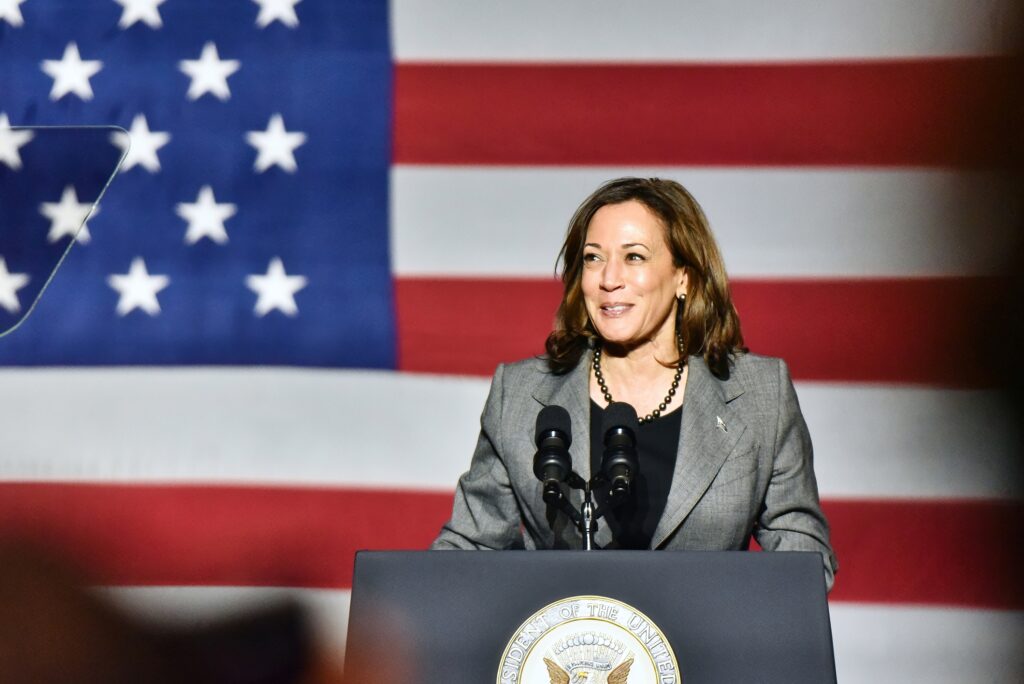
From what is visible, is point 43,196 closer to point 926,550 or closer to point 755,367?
point 755,367

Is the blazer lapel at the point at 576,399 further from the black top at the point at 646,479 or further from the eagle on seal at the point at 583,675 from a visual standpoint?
the eagle on seal at the point at 583,675

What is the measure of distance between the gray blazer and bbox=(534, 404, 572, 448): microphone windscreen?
260 millimetres

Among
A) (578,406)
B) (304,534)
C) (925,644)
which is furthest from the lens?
(304,534)

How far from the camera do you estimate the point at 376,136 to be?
2486 millimetres

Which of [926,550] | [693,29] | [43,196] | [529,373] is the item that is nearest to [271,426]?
[43,196]

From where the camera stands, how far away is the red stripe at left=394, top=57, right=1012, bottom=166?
238 cm

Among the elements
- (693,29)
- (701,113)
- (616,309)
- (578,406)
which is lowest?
(578,406)

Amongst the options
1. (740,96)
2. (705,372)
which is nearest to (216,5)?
(740,96)

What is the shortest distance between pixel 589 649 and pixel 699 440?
23.4 inches

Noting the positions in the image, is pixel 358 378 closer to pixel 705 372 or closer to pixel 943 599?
pixel 705 372

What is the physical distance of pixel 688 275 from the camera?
5.70 ft

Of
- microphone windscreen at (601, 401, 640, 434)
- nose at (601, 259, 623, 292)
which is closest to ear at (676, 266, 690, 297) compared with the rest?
nose at (601, 259, 623, 292)

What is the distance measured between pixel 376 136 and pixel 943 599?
64.4 inches

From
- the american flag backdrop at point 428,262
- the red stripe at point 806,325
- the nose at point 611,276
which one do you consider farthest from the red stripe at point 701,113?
the nose at point 611,276
